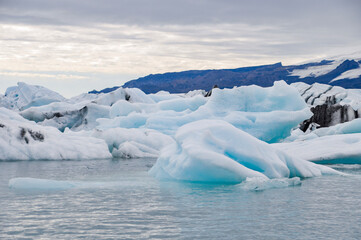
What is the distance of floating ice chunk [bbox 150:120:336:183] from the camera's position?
10375 mm

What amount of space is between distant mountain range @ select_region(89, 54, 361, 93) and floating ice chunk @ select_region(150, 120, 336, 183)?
92252 millimetres

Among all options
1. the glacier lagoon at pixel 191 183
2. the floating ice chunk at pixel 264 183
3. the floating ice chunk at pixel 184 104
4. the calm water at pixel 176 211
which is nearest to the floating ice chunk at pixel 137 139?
the glacier lagoon at pixel 191 183

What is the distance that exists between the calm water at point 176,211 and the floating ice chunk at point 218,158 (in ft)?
1.46

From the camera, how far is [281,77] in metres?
137

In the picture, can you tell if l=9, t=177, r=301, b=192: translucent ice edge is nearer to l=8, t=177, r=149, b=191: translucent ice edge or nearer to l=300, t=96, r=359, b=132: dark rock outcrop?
l=8, t=177, r=149, b=191: translucent ice edge

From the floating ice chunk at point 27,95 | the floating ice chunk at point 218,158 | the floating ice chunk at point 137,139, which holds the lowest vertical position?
the floating ice chunk at point 137,139

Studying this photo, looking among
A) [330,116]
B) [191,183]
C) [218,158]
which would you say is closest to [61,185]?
[191,183]

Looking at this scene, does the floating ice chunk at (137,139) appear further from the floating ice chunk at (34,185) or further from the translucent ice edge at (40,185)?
the floating ice chunk at (34,185)

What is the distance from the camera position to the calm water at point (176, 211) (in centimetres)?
592

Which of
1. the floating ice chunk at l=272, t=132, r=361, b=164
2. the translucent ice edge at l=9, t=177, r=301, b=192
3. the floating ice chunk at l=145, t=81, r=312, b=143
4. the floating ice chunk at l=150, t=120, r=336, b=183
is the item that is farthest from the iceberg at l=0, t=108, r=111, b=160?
the floating ice chunk at l=272, t=132, r=361, b=164

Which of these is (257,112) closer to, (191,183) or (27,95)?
(191,183)

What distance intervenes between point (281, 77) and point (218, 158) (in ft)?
→ 428

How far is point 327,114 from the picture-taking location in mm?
29953

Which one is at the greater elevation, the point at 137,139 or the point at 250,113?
the point at 250,113
